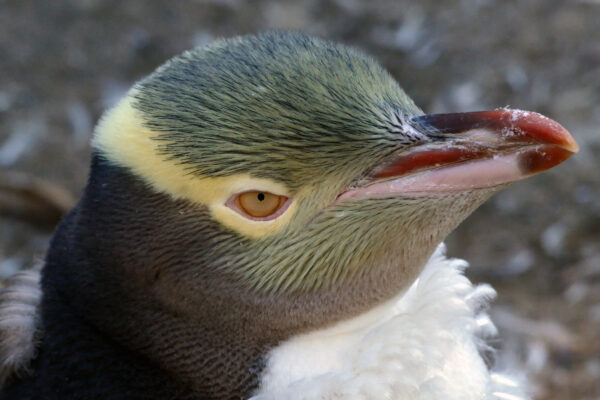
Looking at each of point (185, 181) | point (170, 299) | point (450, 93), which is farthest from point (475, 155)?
point (450, 93)

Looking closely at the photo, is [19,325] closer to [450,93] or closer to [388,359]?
[388,359]

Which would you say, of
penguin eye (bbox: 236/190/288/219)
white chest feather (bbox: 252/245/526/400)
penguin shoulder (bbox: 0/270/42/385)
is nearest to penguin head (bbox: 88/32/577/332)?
penguin eye (bbox: 236/190/288/219)

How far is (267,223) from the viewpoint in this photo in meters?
1.96

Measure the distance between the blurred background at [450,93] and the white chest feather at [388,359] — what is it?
6.15ft

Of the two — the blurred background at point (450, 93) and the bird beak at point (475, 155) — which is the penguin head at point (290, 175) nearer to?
the bird beak at point (475, 155)

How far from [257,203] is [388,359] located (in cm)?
54

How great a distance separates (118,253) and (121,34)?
4.12 m

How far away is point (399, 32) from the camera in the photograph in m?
5.79

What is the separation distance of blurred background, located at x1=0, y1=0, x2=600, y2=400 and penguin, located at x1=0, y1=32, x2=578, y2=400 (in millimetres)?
2180

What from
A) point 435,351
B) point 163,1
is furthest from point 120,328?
point 163,1

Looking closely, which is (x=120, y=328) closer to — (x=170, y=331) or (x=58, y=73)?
(x=170, y=331)

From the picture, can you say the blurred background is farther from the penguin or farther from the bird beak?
the bird beak

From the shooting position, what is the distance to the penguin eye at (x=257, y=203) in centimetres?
195

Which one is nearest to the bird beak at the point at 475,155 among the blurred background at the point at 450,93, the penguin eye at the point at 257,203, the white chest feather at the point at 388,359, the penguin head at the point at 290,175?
the penguin head at the point at 290,175
